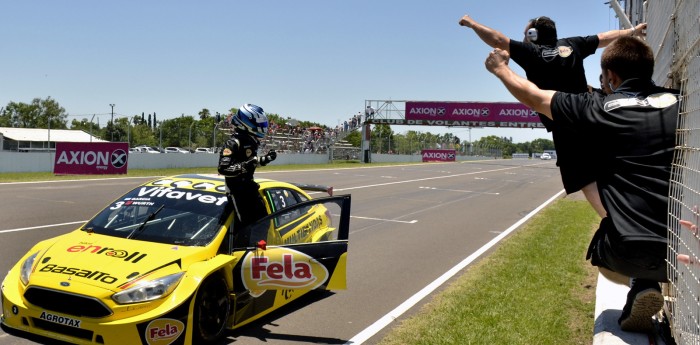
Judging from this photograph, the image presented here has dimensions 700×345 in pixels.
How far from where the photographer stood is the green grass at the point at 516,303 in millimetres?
5535

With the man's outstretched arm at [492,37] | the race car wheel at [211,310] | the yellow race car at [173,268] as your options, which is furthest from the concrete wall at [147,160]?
the man's outstretched arm at [492,37]

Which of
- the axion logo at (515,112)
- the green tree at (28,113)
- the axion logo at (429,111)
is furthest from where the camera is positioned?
the green tree at (28,113)

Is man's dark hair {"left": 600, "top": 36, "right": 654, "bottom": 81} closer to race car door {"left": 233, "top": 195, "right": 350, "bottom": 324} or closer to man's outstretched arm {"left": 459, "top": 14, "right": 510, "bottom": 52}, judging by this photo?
man's outstretched arm {"left": 459, "top": 14, "right": 510, "bottom": 52}

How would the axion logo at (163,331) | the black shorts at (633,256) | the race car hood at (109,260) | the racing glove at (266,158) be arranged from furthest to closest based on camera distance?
the racing glove at (266,158), the race car hood at (109,260), the axion logo at (163,331), the black shorts at (633,256)

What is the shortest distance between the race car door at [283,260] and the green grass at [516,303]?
0.87m

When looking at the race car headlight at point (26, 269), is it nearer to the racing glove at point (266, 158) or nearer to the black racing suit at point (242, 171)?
the black racing suit at point (242, 171)

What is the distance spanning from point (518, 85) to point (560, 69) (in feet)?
2.69

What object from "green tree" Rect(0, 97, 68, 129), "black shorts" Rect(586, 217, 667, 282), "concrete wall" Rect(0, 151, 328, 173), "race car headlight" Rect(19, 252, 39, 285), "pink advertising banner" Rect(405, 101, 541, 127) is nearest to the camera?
"black shorts" Rect(586, 217, 667, 282)

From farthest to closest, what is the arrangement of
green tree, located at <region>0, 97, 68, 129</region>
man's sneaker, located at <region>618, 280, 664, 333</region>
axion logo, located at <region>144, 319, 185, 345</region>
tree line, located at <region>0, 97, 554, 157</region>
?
green tree, located at <region>0, 97, 68, 129</region>
tree line, located at <region>0, 97, 554, 157</region>
axion logo, located at <region>144, 319, 185, 345</region>
man's sneaker, located at <region>618, 280, 664, 333</region>

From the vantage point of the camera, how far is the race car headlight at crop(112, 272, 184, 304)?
456 centimetres

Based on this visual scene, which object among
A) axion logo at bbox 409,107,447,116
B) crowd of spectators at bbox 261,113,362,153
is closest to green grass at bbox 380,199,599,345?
crowd of spectators at bbox 261,113,362,153

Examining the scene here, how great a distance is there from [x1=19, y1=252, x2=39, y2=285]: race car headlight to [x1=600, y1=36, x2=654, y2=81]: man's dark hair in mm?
4511

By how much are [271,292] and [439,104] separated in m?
55.0

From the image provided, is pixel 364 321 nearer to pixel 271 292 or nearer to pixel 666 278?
pixel 271 292
